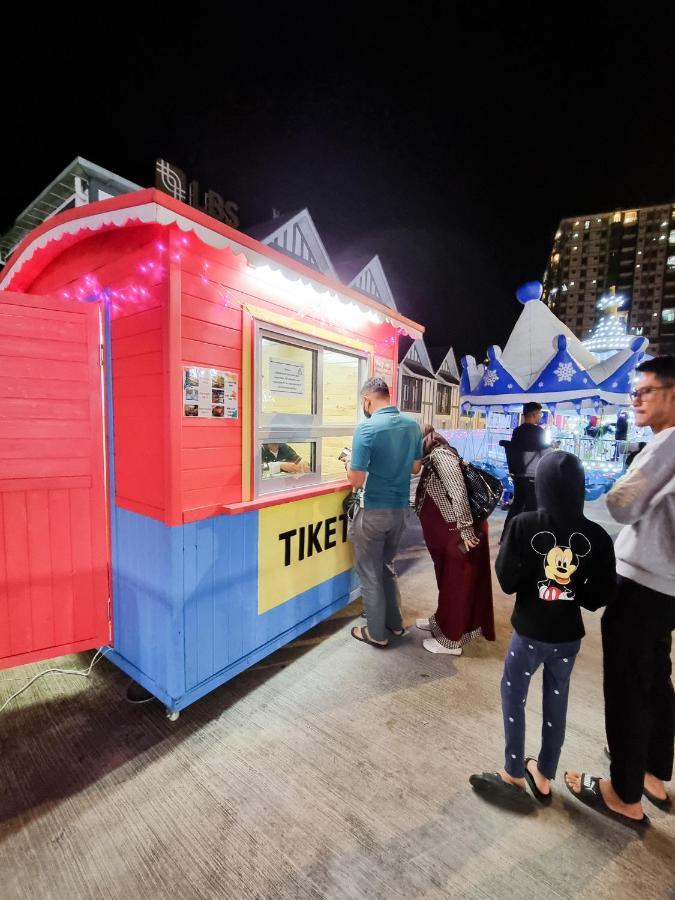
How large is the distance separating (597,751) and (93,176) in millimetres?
10724

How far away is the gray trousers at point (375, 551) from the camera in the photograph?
3.21 meters

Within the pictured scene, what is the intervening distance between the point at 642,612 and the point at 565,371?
20.0 ft

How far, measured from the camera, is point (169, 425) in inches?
93.0

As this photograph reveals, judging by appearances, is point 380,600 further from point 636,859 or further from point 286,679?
point 636,859

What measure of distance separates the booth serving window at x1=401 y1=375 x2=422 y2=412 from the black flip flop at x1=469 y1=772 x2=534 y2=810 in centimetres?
1769

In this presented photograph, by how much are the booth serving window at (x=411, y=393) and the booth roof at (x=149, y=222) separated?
1642 cm

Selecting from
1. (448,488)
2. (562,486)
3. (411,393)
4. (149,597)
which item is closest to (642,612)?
(562,486)

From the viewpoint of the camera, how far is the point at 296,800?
1969mm

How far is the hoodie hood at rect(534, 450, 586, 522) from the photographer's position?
1734 mm

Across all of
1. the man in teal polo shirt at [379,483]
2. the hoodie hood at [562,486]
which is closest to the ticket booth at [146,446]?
the man in teal polo shirt at [379,483]

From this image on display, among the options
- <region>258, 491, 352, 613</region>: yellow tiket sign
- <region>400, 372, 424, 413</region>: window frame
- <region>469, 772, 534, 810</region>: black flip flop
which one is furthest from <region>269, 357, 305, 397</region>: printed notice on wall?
<region>400, 372, 424, 413</region>: window frame

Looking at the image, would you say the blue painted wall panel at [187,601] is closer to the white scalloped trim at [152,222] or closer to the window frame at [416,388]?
the white scalloped trim at [152,222]

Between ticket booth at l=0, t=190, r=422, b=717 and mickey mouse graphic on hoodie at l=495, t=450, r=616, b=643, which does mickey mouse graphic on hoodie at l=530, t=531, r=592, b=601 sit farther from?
ticket booth at l=0, t=190, r=422, b=717

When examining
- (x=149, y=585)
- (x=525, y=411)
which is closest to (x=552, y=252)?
(x=525, y=411)
